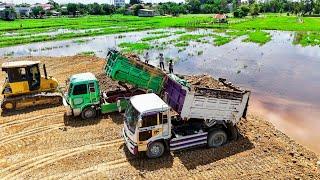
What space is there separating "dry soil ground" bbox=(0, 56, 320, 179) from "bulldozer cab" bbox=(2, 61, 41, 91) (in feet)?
10.7

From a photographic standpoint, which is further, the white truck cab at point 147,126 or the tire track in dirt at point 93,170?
A: the white truck cab at point 147,126

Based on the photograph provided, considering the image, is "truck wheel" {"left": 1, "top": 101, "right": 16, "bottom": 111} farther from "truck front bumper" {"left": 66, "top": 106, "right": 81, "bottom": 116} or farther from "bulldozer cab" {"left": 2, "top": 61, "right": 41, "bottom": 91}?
"truck front bumper" {"left": 66, "top": 106, "right": 81, "bottom": 116}

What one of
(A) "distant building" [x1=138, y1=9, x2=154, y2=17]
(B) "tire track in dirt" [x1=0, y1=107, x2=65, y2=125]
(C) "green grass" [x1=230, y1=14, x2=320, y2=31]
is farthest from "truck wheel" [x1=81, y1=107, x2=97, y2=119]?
(A) "distant building" [x1=138, y1=9, x2=154, y2=17]

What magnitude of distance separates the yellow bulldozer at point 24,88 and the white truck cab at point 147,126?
8804 mm

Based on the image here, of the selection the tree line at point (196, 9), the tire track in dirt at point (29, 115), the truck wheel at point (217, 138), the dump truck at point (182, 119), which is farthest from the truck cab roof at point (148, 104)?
the tree line at point (196, 9)

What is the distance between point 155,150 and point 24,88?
10.5 metres

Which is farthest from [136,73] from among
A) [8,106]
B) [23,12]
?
[23,12]

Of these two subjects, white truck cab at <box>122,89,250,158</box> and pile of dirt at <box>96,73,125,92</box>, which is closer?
white truck cab at <box>122,89,250,158</box>

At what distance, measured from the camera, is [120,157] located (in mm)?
13844

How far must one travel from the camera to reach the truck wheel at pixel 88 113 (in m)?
17.9

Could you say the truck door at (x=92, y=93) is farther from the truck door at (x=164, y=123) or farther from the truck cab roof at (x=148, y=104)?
the truck door at (x=164, y=123)

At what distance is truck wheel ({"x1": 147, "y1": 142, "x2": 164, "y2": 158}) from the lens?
43.6 feet

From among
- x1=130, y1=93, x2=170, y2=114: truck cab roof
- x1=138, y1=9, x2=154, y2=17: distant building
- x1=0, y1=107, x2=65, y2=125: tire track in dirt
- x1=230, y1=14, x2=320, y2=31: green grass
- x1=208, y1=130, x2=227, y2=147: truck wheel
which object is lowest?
x1=0, y1=107, x2=65, y2=125: tire track in dirt

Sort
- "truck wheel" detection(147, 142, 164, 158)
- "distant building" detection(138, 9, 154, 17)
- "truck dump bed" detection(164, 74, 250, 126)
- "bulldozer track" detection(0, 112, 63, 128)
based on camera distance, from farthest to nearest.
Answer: "distant building" detection(138, 9, 154, 17), "bulldozer track" detection(0, 112, 63, 128), "truck dump bed" detection(164, 74, 250, 126), "truck wheel" detection(147, 142, 164, 158)
